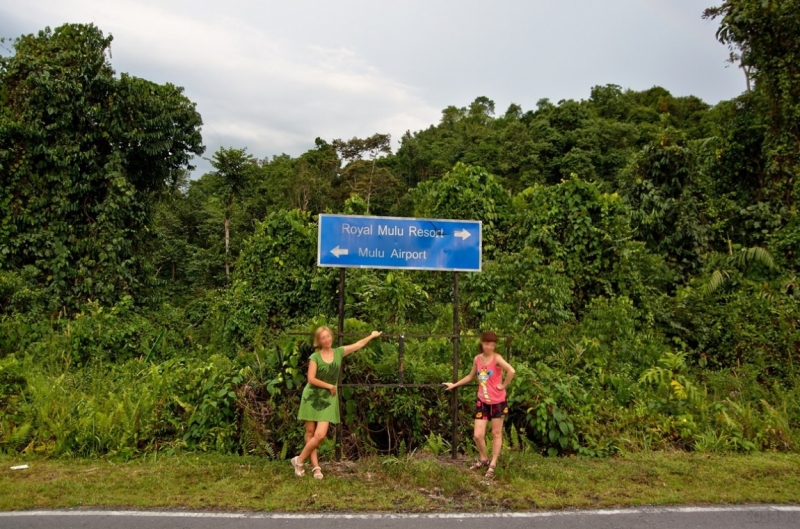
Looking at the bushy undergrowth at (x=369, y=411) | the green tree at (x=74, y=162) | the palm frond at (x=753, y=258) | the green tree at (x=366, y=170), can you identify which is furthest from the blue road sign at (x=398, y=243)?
→ the green tree at (x=366, y=170)

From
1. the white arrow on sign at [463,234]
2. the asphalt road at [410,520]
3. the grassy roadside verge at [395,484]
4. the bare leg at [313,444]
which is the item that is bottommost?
the asphalt road at [410,520]

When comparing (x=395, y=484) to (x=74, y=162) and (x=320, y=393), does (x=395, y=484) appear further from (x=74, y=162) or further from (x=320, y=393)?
(x=74, y=162)

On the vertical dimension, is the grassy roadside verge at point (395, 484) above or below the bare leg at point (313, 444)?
below

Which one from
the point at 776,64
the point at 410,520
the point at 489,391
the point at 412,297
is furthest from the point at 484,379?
the point at 776,64

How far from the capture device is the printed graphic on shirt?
5.18m

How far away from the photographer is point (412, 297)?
994cm

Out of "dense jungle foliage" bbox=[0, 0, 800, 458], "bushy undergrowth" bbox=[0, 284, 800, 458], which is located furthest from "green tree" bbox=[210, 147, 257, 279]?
"bushy undergrowth" bbox=[0, 284, 800, 458]

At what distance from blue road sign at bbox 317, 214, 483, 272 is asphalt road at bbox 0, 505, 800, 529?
7.37ft

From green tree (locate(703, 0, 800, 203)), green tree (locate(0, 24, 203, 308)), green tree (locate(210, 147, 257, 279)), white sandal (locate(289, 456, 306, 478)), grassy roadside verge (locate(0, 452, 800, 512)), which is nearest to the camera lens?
grassy roadside verge (locate(0, 452, 800, 512))

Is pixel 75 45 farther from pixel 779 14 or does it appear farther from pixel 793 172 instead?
pixel 793 172

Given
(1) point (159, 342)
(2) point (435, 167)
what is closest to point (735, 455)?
(1) point (159, 342)

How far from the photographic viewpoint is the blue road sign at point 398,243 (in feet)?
17.8

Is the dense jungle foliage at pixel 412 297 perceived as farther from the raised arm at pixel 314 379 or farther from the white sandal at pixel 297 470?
the raised arm at pixel 314 379

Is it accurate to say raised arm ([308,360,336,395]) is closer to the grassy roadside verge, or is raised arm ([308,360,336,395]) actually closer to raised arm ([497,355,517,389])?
the grassy roadside verge
